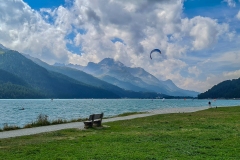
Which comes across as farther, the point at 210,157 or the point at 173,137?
the point at 173,137

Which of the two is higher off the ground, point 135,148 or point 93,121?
point 93,121

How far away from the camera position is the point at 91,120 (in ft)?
79.6

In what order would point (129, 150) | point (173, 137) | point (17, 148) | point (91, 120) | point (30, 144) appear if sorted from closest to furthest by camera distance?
point (129, 150), point (17, 148), point (30, 144), point (173, 137), point (91, 120)

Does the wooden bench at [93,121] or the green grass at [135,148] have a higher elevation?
the wooden bench at [93,121]

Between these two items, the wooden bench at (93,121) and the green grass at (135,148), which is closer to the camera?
the green grass at (135,148)

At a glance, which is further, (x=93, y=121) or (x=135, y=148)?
(x=93, y=121)

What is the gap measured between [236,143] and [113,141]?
6.66 metres

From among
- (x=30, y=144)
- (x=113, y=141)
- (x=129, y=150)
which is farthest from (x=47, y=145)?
(x=129, y=150)

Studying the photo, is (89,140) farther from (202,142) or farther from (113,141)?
(202,142)

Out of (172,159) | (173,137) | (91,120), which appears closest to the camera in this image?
(172,159)

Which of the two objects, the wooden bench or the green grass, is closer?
the green grass

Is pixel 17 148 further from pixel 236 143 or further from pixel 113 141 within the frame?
pixel 236 143

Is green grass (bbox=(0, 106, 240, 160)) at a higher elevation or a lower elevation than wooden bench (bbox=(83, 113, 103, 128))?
lower

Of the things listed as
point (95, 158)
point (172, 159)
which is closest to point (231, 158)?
point (172, 159)
